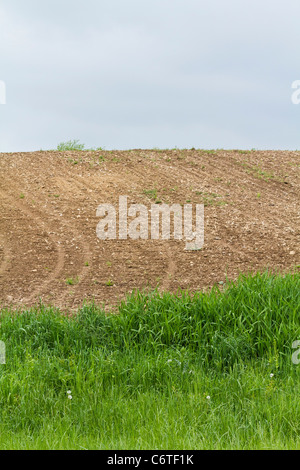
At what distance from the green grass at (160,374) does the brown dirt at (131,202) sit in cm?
133

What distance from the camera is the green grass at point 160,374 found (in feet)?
11.4

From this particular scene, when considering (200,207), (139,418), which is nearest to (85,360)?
(139,418)

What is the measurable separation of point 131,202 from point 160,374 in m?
6.37

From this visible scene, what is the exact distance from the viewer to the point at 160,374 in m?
4.37

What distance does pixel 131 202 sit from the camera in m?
10.4

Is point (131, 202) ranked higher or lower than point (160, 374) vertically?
higher

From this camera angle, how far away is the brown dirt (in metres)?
7.34

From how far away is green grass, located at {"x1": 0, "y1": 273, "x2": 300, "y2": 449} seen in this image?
137 inches

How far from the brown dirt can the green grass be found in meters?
1.33

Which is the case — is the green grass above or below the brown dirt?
below

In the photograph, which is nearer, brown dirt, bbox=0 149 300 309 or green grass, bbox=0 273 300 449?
green grass, bbox=0 273 300 449

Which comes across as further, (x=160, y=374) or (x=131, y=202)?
(x=131, y=202)
